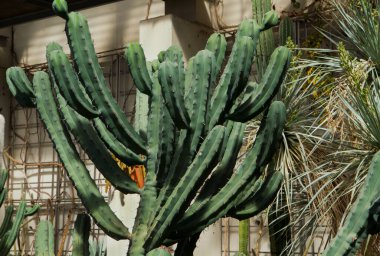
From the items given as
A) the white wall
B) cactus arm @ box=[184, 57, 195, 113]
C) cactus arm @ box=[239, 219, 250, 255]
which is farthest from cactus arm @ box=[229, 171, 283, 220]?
the white wall

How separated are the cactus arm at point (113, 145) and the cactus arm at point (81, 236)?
364mm

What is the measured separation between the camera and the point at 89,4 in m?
9.78

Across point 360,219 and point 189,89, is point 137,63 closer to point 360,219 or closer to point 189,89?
point 189,89

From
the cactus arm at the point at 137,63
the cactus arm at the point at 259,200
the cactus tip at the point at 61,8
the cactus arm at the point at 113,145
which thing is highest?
the cactus tip at the point at 61,8

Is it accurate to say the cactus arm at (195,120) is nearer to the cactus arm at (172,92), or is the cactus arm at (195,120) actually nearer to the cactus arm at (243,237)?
the cactus arm at (172,92)

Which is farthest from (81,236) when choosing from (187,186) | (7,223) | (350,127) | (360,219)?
(350,127)

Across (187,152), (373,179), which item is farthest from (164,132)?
(373,179)

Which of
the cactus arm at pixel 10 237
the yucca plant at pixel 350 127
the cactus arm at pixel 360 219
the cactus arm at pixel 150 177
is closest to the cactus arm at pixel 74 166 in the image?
the cactus arm at pixel 150 177

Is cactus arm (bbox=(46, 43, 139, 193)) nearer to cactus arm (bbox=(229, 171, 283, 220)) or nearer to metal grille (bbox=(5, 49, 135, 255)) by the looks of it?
cactus arm (bbox=(229, 171, 283, 220))

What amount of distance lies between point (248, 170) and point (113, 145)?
2.29 feet

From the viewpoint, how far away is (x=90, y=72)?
4000 millimetres

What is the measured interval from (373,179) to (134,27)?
701 cm

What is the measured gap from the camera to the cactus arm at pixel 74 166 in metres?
4.07

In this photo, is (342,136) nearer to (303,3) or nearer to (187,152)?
(187,152)
